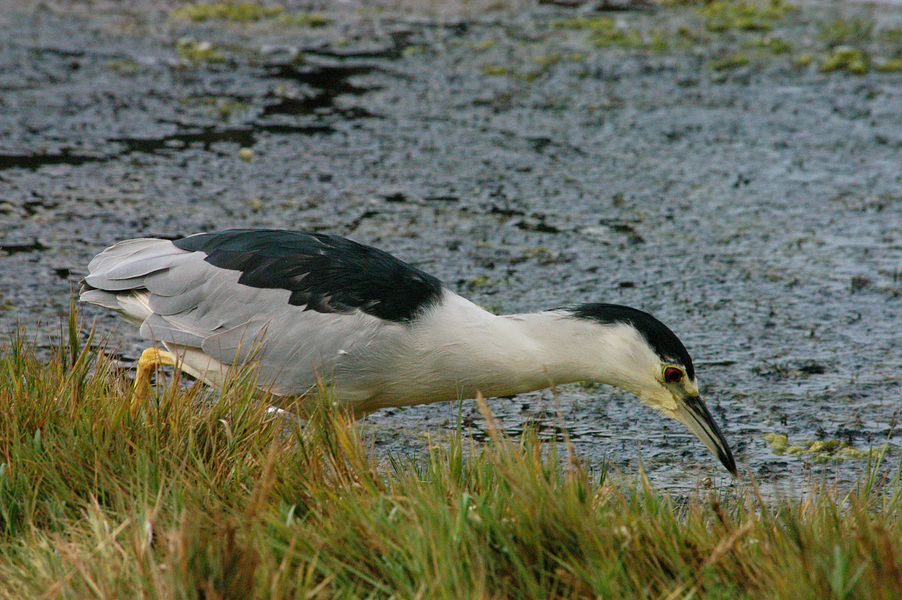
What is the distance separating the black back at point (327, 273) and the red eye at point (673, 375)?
2.78 ft

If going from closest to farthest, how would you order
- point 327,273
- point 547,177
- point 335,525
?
point 335,525, point 327,273, point 547,177

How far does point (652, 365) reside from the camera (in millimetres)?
3602

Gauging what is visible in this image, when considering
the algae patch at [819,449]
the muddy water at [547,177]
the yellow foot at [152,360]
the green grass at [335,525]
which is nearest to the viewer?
the green grass at [335,525]

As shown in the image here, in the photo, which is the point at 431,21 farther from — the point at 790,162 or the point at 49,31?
the point at 790,162

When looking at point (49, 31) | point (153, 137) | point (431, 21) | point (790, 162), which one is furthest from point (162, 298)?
point (431, 21)

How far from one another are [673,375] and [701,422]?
207mm

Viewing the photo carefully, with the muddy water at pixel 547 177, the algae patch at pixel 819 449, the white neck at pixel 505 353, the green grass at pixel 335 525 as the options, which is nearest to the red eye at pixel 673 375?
the white neck at pixel 505 353

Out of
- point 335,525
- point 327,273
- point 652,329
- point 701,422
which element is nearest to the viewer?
point 335,525

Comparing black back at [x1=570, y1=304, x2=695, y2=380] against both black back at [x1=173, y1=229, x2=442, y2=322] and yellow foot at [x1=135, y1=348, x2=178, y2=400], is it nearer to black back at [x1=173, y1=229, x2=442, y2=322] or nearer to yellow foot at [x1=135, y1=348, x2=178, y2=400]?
black back at [x1=173, y1=229, x2=442, y2=322]

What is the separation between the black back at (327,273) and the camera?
374 cm

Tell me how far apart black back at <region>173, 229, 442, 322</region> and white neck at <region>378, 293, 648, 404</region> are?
0.39 feet

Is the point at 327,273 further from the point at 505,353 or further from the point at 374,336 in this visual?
the point at 505,353

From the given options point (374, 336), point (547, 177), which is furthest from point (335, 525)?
point (547, 177)

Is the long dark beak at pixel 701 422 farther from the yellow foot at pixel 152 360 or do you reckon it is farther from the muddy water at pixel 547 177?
the yellow foot at pixel 152 360
